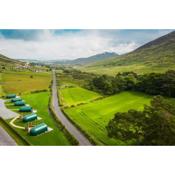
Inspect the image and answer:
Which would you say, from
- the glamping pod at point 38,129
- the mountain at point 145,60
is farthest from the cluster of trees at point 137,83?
the glamping pod at point 38,129

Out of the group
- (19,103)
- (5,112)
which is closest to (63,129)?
(19,103)

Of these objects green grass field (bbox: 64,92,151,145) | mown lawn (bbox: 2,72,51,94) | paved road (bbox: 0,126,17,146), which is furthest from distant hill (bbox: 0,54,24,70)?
green grass field (bbox: 64,92,151,145)

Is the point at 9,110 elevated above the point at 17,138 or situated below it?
above

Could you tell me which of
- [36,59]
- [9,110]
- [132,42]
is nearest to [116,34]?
[132,42]

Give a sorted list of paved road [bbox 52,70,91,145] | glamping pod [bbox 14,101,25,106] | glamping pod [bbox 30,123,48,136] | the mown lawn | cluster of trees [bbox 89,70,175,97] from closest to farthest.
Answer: paved road [bbox 52,70,91,145] → glamping pod [bbox 30,123,48,136] → cluster of trees [bbox 89,70,175,97] → glamping pod [bbox 14,101,25,106] → the mown lawn

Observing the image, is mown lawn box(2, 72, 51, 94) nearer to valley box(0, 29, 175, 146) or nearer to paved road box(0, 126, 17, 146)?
valley box(0, 29, 175, 146)
